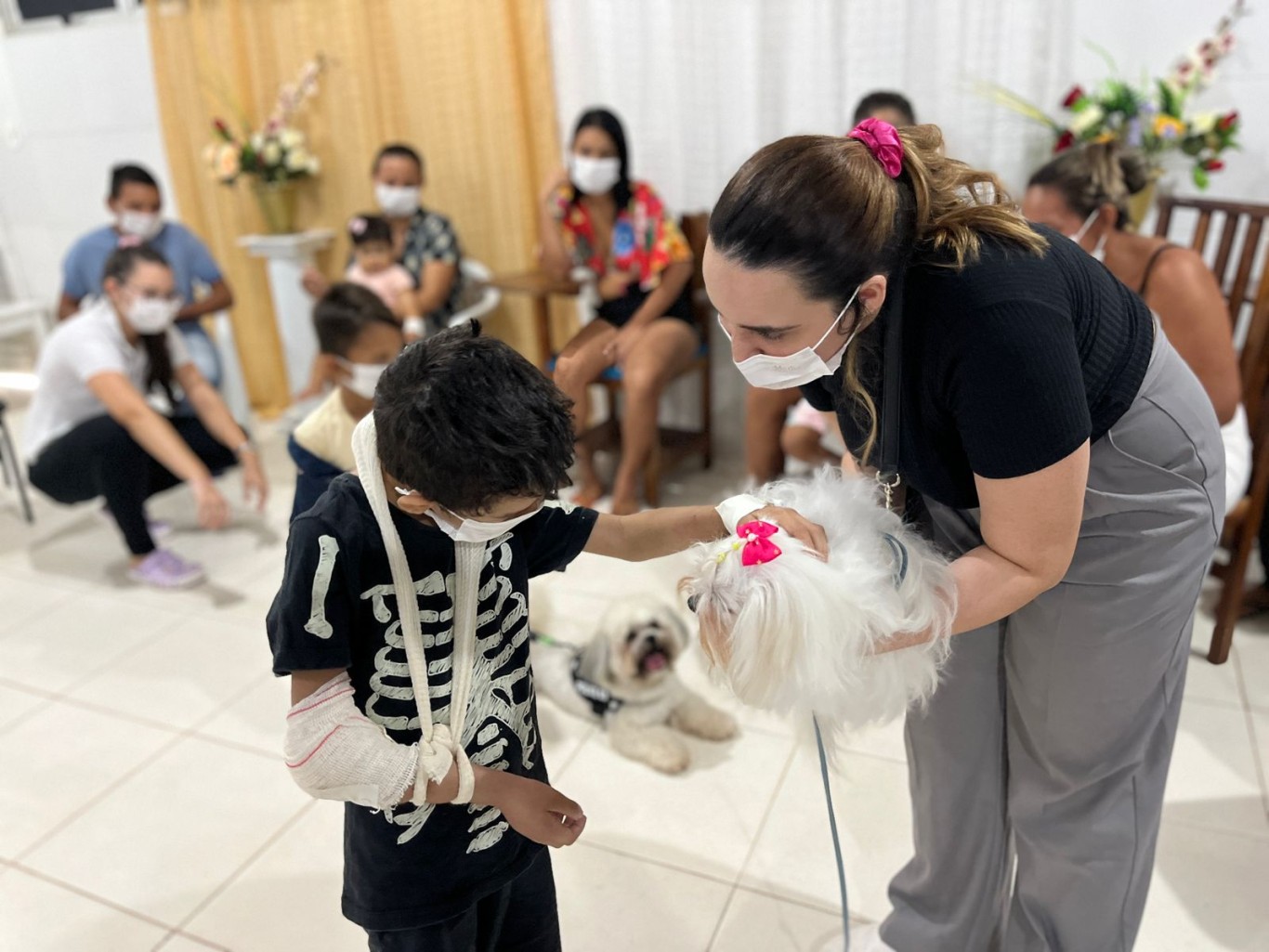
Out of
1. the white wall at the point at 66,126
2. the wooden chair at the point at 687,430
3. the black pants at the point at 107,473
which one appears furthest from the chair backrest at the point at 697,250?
the white wall at the point at 66,126

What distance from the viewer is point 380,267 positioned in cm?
332

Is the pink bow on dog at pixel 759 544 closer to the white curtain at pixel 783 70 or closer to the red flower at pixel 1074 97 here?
the white curtain at pixel 783 70

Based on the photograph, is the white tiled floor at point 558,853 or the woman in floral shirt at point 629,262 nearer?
the white tiled floor at point 558,853

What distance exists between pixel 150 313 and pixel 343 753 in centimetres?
214

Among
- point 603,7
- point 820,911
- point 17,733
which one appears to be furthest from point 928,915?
point 603,7

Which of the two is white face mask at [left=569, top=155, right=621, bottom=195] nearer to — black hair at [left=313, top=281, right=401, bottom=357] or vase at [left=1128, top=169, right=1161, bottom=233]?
black hair at [left=313, top=281, right=401, bottom=357]

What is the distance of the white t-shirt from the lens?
2.50m

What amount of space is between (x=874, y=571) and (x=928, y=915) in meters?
0.72

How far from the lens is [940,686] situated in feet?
3.85

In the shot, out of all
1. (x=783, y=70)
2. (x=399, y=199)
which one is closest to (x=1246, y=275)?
(x=783, y=70)

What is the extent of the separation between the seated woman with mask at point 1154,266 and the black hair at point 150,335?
2.24 meters

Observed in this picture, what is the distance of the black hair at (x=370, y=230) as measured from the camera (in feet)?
10.8

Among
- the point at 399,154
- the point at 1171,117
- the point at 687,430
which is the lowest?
the point at 687,430

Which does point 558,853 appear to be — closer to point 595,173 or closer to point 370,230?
point 595,173
